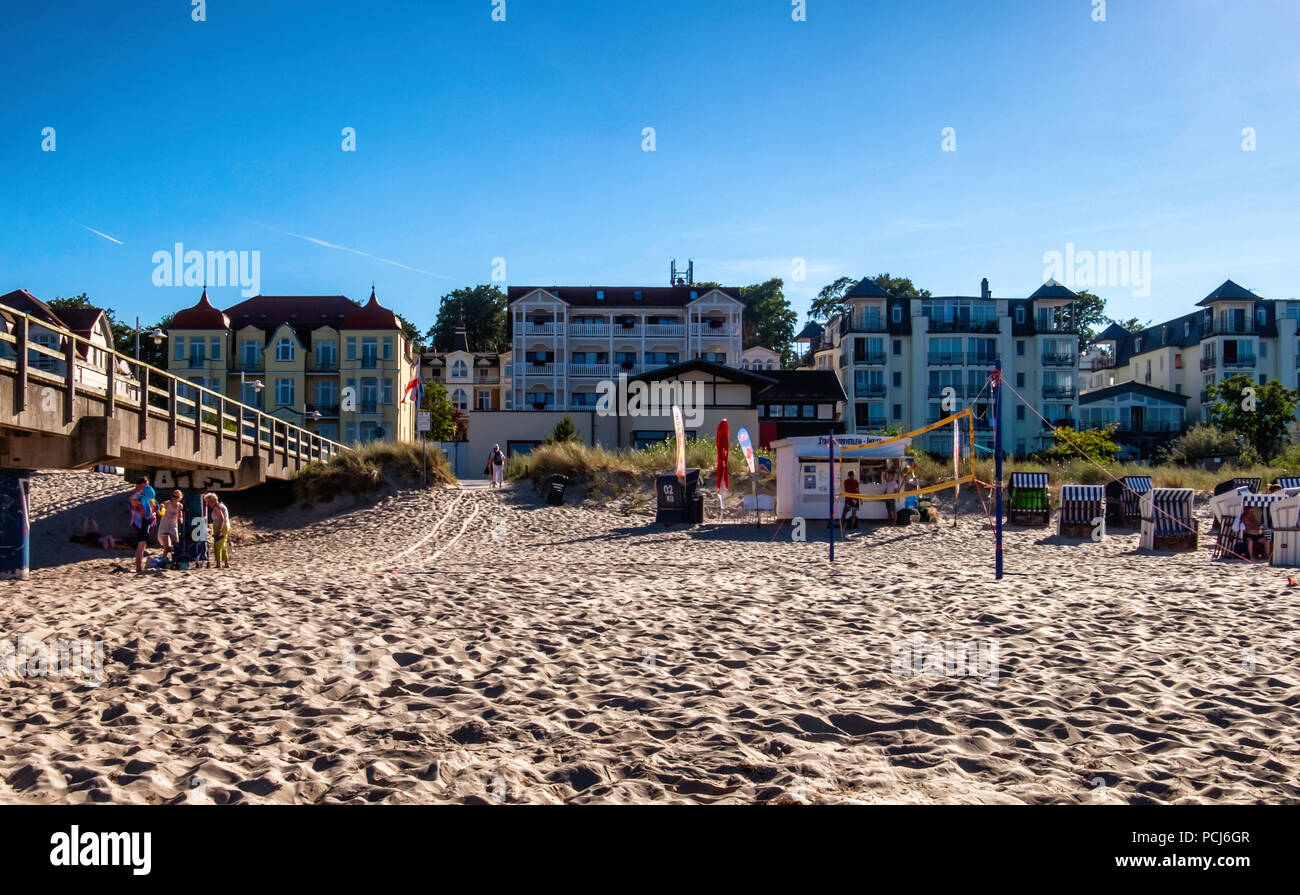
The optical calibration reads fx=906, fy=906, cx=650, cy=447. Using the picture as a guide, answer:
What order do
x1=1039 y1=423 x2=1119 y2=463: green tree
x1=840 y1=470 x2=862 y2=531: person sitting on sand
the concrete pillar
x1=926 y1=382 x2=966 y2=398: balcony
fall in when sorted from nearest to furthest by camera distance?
the concrete pillar
x1=840 y1=470 x2=862 y2=531: person sitting on sand
x1=1039 y1=423 x2=1119 y2=463: green tree
x1=926 y1=382 x2=966 y2=398: balcony

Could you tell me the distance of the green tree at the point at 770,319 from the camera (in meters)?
75.8

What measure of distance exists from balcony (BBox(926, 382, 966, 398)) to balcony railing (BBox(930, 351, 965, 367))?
3.89ft

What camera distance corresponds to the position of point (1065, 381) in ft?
180

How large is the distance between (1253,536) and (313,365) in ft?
156

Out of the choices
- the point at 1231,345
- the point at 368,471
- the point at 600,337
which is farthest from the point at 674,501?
the point at 1231,345

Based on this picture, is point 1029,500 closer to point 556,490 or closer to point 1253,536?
point 1253,536

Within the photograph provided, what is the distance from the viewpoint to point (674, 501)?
22.2 meters

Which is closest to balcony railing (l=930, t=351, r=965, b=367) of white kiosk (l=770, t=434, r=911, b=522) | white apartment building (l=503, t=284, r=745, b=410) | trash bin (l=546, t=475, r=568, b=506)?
white apartment building (l=503, t=284, r=745, b=410)

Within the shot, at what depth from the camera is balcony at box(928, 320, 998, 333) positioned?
180 ft

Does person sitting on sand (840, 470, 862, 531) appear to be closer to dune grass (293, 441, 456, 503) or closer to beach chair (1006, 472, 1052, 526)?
beach chair (1006, 472, 1052, 526)

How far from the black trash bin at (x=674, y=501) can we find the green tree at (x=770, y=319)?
176ft
